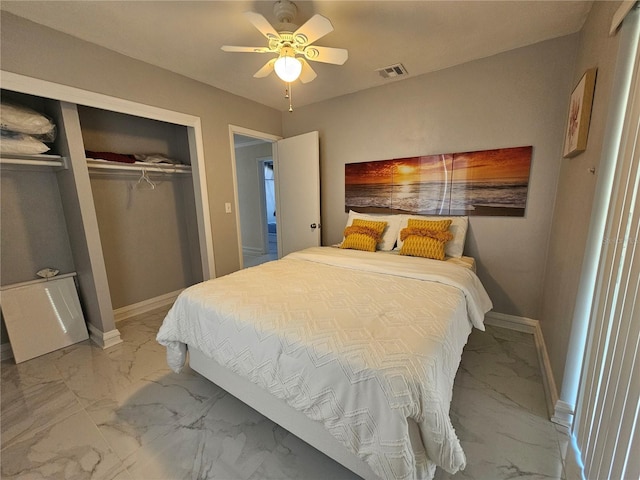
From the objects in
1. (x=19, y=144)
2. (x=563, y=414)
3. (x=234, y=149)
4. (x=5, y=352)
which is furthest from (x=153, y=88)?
(x=563, y=414)

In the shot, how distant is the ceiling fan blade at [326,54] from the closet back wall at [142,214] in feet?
6.59

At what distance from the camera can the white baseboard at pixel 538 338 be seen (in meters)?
1.58

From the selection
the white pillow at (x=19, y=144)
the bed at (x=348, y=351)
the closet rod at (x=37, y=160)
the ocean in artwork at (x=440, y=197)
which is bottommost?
the bed at (x=348, y=351)

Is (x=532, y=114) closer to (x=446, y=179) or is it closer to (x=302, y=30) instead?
(x=446, y=179)

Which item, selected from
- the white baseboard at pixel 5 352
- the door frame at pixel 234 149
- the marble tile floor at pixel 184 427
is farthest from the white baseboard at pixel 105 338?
the door frame at pixel 234 149

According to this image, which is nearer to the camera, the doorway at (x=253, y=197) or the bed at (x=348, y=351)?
the bed at (x=348, y=351)

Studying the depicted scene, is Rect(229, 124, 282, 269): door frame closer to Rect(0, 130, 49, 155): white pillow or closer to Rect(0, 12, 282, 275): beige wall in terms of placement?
Rect(0, 12, 282, 275): beige wall

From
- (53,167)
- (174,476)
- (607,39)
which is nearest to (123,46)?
(53,167)

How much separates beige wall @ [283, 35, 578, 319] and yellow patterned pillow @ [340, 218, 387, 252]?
2.70 feet

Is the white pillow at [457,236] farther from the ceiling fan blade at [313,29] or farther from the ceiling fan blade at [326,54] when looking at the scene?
the ceiling fan blade at [313,29]

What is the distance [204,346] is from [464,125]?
2.86m

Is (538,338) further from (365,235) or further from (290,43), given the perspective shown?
(290,43)

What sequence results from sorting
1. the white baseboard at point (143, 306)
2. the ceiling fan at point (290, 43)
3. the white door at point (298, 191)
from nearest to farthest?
the ceiling fan at point (290, 43), the white baseboard at point (143, 306), the white door at point (298, 191)

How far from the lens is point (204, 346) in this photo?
1.55 metres
